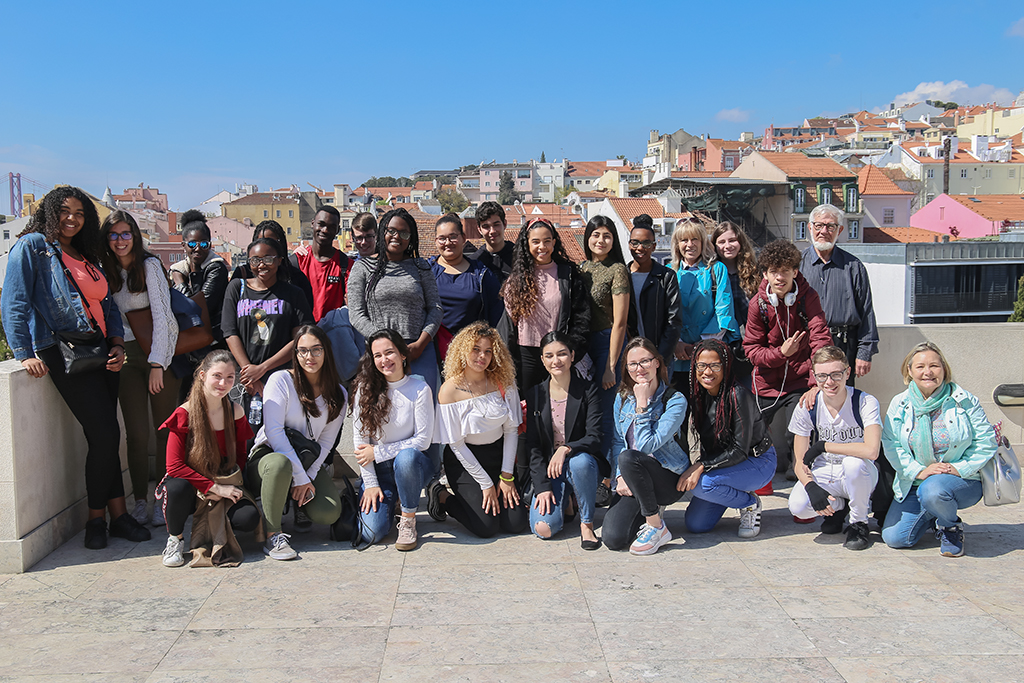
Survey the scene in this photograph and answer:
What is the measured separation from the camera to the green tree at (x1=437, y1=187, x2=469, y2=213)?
92.3 metres

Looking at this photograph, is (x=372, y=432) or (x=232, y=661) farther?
(x=372, y=432)

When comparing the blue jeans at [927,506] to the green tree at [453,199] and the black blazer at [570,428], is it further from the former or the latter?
the green tree at [453,199]

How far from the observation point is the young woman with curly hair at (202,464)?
4020 millimetres

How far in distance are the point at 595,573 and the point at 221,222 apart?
6446cm

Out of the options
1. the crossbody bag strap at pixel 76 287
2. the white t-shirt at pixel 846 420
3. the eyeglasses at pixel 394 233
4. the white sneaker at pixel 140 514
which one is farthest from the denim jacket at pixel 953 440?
the crossbody bag strap at pixel 76 287

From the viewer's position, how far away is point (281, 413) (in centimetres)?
432

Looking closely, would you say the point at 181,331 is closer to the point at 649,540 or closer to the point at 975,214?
the point at 649,540

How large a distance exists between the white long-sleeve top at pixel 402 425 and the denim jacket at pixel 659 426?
1.09m

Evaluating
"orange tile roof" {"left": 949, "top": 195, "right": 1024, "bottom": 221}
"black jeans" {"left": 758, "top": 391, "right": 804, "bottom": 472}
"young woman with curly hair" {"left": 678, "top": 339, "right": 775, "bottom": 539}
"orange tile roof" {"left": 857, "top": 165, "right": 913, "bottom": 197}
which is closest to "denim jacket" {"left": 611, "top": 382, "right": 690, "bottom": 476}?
"young woman with curly hair" {"left": 678, "top": 339, "right": 775, "bottom": 539}

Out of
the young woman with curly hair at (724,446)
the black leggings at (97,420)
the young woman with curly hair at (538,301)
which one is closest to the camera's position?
the black leggings at (97,420)

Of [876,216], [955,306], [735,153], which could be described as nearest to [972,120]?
[735,153]

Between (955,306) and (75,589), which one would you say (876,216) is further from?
(75,589)

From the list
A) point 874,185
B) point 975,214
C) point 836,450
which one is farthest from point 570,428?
point 874,185

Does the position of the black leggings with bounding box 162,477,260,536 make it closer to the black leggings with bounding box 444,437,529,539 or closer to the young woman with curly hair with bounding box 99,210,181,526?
the young woman with curly hair with bounding box 99,210,181,526
